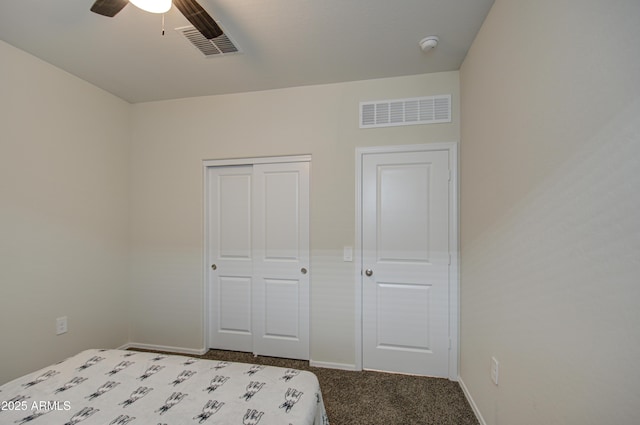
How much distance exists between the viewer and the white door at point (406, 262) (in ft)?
7.33

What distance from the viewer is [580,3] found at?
2.83 ft

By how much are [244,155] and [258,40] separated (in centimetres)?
108

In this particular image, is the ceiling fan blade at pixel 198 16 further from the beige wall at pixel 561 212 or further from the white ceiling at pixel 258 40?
the beige wall at pixel 561 212

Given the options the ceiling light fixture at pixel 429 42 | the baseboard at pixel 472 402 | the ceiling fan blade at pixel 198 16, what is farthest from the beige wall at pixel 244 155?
the ceiling fan blade at pixel 198 16

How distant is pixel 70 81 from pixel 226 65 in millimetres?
1484

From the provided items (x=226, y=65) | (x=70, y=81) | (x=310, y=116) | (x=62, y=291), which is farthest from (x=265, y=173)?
(x=62, y=291)

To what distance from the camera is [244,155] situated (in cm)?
262

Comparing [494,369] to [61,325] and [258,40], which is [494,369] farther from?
[61,325]

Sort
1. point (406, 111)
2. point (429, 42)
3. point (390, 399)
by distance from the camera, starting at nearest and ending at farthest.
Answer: point (429, 42) → point (390, 399) → point (406, 111)

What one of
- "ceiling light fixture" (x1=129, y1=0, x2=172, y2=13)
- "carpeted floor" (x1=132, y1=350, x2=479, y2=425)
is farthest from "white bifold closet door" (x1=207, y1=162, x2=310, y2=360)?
"ceiling light fixture" (x1=129, y1=0, x2=172, y2=13)

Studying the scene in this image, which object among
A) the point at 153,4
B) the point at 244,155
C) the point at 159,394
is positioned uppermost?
the point at 153,4

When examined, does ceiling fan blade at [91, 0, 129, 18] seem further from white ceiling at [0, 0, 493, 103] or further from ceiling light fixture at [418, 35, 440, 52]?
ceiling light fixture at [418, 35, 440, 52]

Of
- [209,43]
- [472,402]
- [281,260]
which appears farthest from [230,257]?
[472,402]

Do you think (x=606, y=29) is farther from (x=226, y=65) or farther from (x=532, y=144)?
(x=226, y=65)
